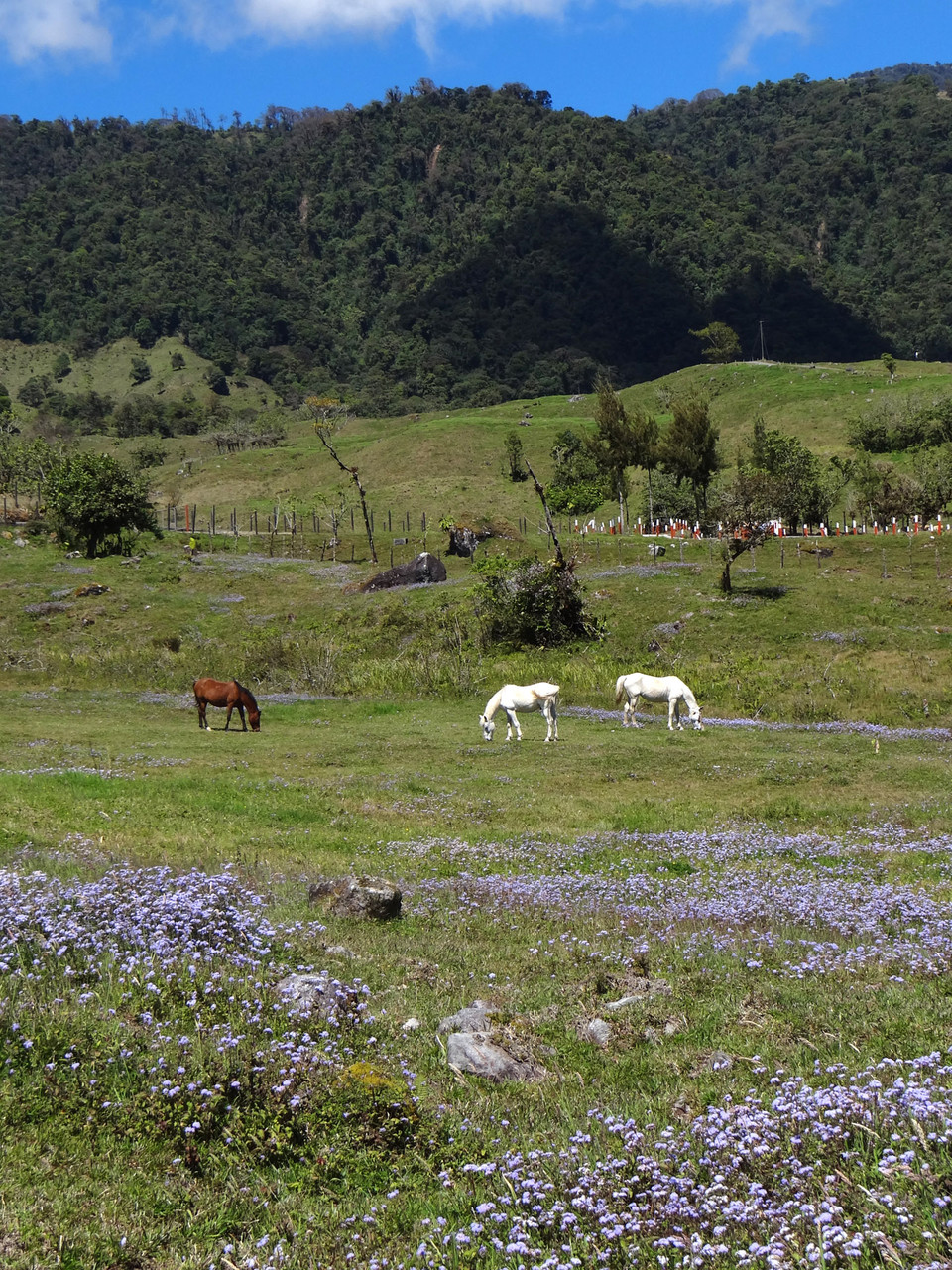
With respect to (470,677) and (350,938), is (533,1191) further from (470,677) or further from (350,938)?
(470,677)

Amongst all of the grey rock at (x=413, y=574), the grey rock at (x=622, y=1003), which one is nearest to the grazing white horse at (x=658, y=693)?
the grey rock at (x=622, y=1003)

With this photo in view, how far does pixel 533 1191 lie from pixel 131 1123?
9.41ft

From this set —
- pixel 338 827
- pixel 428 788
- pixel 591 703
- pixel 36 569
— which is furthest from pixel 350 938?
pixel 36 569

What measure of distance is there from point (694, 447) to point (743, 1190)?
292ft

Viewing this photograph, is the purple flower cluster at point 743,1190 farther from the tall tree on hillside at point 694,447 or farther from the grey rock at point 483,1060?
the tall tree on hillside at point 694,447

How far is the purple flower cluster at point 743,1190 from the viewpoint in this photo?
522cm

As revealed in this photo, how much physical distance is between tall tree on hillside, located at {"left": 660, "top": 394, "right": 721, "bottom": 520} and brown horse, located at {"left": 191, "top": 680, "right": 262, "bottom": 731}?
6223 cm

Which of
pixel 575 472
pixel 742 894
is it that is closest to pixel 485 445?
pixel 575 472

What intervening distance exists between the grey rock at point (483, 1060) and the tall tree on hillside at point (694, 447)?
83900 millimetres

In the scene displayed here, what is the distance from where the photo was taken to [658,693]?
3488 cm

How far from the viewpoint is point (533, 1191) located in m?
5.84

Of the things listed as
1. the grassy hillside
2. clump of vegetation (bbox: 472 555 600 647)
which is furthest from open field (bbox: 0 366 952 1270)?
the grassy hillside

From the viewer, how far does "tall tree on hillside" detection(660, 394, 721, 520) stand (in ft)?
296

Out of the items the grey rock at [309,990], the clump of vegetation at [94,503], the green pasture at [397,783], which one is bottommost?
the green pasture at [397,783]
